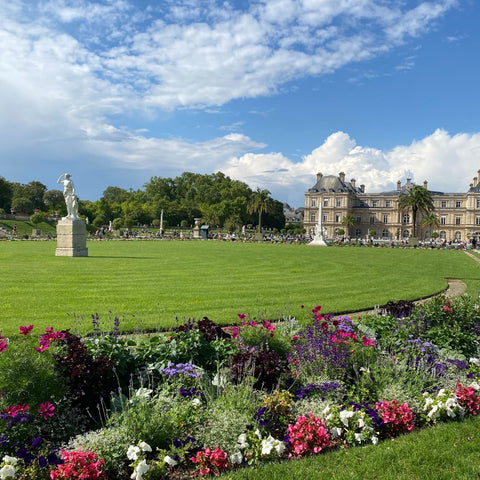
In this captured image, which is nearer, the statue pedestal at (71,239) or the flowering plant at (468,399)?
the flowering plant at (468,399)

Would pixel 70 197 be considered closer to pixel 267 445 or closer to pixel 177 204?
pixel 267 445

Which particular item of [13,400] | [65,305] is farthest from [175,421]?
[65,305]

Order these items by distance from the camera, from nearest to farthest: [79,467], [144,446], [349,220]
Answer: [79,467] → [144,446] → [349,220]

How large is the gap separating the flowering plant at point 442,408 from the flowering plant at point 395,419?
32 cm

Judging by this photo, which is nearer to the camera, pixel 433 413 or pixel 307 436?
pixel 307 436

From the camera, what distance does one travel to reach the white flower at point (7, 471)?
314cm

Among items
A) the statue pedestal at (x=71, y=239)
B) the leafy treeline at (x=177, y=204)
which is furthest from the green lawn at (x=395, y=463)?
the leafy treeline at (x=177, y=204)

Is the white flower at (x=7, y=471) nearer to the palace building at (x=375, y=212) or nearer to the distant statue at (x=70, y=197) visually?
the distant statue at (x=70, y=197)

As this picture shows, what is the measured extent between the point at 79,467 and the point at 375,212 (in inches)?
4504

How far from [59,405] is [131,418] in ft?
2.71

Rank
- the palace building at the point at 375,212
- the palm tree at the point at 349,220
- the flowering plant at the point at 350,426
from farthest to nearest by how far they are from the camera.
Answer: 1. the palm tree at the point at 349,220
2. the palace building at the point at 375,212
3. the flowering plant at the point at 350,426

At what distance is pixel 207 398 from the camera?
451cm

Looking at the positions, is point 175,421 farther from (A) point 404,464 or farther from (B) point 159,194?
(B) point 159,194

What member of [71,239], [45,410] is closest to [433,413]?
[45,410]
